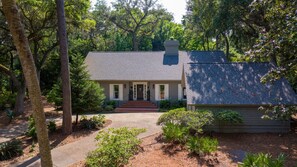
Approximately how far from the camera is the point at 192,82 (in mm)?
14156

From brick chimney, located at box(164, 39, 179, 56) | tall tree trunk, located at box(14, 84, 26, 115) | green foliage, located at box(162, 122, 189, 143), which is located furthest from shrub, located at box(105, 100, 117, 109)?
green foliage, located at box(162, 122, 189, 143)

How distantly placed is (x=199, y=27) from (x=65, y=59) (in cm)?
2236

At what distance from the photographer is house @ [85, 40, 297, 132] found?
1297 centimetres

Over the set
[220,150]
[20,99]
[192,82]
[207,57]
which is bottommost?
[220,150]

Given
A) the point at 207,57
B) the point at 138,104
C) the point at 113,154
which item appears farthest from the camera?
the point at 207,57

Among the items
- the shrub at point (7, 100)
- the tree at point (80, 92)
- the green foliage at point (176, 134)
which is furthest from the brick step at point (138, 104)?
the green foliage at point (176, 134)

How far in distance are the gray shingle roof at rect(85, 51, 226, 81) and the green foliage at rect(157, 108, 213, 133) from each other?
11784 millimetres

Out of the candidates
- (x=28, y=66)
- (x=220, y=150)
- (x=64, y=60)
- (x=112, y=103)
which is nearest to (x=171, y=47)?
(x=112, y=103)

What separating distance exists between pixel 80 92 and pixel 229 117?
8.08 m

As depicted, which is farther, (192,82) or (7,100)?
(7,100)

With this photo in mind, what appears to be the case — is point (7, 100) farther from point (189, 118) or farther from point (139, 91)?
point (189, 118)

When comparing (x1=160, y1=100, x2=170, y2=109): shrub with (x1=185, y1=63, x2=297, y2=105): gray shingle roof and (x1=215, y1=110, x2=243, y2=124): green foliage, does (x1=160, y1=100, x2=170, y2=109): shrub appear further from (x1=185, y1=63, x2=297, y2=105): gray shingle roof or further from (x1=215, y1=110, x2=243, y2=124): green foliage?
(x1=215, y1=110, x2=243, y2=124): green foliage

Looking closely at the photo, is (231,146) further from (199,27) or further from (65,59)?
(199,27)

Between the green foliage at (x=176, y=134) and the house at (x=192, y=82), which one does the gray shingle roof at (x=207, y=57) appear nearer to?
the house at (x=192, y=82)
